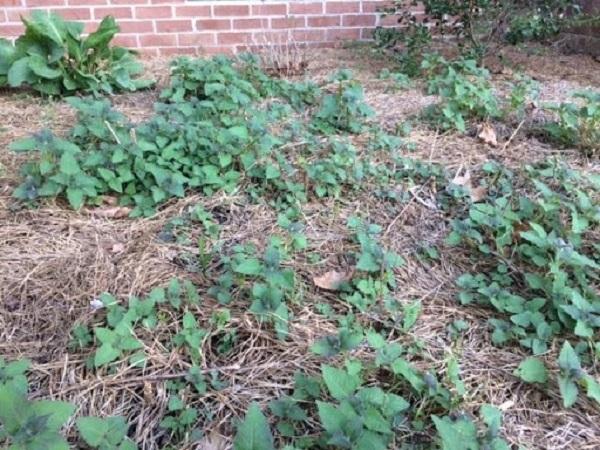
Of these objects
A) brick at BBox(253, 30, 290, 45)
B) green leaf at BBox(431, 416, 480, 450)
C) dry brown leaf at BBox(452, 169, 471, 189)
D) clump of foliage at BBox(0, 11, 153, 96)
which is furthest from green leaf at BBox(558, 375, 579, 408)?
brick at BBox(253, 30, 290, 45)

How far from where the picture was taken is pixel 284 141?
2.35m

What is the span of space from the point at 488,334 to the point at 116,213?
1.26 meters

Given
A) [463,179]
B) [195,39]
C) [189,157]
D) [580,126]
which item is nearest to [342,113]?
[463,179]

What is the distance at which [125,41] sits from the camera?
3953 millimetres

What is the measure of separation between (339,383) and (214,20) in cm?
326

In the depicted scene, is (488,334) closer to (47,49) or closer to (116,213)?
(116,213)

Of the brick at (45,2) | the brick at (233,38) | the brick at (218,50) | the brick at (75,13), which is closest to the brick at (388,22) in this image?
the brick at (233,38)

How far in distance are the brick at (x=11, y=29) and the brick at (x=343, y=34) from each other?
2.03 m

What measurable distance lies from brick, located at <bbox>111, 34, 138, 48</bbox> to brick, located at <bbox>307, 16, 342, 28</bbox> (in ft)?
3.89

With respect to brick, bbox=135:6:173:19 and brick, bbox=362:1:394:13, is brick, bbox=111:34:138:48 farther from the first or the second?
brick, bbox=362:1:394:13

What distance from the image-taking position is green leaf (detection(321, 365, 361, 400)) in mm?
1260

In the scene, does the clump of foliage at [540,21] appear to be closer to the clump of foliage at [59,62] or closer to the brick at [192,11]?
the brick at [192,11]

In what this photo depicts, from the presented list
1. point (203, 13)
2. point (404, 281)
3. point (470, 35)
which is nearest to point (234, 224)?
point (404, 281)

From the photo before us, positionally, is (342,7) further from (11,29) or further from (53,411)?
(53,411)
